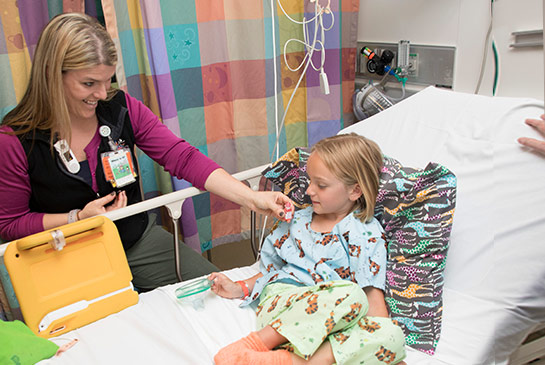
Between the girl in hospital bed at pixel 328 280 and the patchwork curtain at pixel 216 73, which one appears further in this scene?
the patchwork curtain at pixel 216 73

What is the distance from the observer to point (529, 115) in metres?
1.56

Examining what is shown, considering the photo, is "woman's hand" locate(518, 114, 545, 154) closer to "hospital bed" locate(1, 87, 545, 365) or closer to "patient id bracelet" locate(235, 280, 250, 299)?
"hospital bed" locate(1, 87, 545, 365)

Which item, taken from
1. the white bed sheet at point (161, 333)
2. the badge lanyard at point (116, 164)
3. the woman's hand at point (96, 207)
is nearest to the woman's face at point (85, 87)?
the badge lanyard at point (116, 164)

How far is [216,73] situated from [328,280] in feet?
4.16

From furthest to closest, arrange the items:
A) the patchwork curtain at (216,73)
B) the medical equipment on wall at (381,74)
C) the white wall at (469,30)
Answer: the medical equipment on wall at (381,74) < the patchwork curtain at (216,73) < the white wall at (469,30)

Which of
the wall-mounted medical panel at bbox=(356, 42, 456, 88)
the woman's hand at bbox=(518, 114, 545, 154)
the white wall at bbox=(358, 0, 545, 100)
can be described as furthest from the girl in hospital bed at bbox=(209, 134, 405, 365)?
the wall-mounted medical panel at bbox=(356, 42, 456, 88)

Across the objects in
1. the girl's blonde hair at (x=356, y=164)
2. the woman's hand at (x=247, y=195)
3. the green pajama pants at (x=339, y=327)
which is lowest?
the green pajama pants at (x=339, y=327)

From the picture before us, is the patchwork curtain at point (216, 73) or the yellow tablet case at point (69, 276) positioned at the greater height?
the patchwork curtain at point (216, 73)

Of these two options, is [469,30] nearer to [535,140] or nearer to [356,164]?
[535,140]

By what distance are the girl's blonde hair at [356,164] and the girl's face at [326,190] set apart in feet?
0.06

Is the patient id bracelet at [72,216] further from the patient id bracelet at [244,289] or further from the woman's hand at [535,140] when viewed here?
the woman's hand at [535,140]

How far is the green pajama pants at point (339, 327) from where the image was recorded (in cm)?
123

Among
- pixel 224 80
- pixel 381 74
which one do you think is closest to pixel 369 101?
pixel 381 74

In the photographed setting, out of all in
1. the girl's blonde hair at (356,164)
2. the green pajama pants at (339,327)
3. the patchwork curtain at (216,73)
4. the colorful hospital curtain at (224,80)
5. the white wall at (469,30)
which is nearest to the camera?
the green pajama pants at (339,327)
